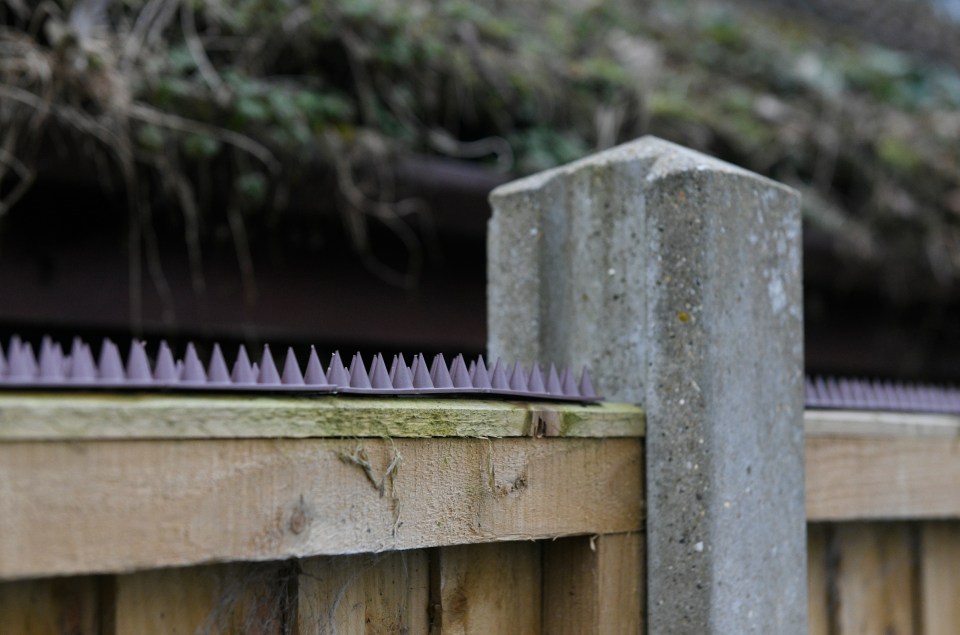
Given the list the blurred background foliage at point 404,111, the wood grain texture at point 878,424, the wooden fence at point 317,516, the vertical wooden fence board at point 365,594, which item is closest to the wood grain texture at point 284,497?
the wooden fence at point 317,516

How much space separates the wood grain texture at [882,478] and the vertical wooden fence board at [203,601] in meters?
0.99

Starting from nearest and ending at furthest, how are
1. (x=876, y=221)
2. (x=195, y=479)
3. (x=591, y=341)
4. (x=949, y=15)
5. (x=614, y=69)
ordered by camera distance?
(x=195, y=479) < (x=591, y=341) < (x=614, y=69) < (x=876, y=221) < (x=949, y=15)

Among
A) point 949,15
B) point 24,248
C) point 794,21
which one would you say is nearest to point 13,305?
point 24,248

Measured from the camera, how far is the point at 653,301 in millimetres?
1501

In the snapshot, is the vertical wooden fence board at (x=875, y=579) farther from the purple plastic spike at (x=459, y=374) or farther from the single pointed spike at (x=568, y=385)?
the purple plastic spike at (x=459, y=374)

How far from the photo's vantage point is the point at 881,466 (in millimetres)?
1913

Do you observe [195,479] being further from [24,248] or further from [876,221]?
[876,221]

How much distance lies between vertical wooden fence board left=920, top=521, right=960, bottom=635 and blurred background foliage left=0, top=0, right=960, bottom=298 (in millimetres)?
1955

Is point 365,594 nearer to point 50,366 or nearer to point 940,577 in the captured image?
point 50,366

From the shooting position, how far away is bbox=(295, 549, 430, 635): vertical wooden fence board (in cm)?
127

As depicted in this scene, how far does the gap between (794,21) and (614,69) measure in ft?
13.5

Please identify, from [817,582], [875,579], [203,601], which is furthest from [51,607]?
[875,579]

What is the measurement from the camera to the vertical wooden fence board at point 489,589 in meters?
1.38

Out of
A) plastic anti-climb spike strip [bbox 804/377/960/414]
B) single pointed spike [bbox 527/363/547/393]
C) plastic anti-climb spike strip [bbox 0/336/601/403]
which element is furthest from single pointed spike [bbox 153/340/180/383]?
plastic anti-climb spike strip [bbox 804/377/960/414]
